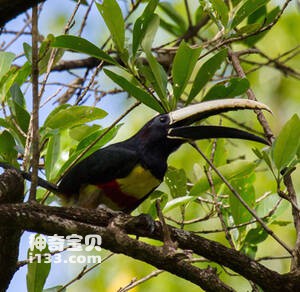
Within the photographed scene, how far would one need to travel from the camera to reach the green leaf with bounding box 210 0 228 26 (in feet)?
12.0

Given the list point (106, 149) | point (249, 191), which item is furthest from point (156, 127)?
point (249, 191)

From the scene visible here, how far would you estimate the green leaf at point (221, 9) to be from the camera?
12.0 feet

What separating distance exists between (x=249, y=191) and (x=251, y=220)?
152mm

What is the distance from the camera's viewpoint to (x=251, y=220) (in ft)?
12.9

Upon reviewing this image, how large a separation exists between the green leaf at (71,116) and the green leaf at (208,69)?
0.50 metres

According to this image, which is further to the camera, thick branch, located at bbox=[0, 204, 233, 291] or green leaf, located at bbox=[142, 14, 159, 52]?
green leaf, located at bbox=[142, 14, 159, 52]

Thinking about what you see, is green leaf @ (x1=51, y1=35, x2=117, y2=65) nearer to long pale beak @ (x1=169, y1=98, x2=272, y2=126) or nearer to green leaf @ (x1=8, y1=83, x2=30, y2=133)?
green leaf @ (x1=8, y1=83, x2=30, y2=133)

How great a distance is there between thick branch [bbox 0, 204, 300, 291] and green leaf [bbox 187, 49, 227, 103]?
643mm

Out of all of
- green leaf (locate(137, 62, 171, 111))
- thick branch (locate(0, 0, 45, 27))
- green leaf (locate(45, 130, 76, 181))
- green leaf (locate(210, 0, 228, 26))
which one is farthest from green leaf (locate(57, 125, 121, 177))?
thick branch (locate(0, 0, 45, 27))

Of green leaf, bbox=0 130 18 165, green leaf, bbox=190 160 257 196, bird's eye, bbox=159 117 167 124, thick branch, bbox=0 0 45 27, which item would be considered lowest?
thick branch, bbox=0 0 45 27

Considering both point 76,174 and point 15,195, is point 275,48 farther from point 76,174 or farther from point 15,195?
point 15,195

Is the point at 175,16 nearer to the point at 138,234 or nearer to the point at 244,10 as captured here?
the point at 244,10

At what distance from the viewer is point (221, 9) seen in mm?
3656

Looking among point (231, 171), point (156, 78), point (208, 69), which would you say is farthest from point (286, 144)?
point (156, 78)
